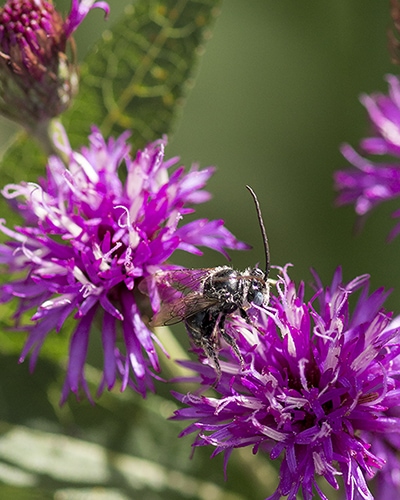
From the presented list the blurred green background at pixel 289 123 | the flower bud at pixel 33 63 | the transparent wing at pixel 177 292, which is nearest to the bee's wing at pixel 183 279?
the transparent wing at pixel 177 292

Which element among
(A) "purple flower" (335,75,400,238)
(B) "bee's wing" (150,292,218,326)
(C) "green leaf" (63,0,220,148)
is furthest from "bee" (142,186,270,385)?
(C) "green leaf" (63,0,220,148)

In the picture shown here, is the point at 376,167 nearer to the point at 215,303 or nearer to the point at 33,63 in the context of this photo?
the point at 215,303

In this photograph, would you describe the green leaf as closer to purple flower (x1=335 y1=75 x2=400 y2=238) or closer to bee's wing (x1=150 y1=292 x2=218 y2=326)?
purple flower (x1=335 y1=75 x2=400 y2=238)

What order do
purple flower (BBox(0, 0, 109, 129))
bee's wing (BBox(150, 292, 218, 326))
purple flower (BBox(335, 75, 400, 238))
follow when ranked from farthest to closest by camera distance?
purple flower (BBox(335, 75, 400, 238)) < purple flower (BBox(0, 0, 109, 129)) < bee's wing (BBox(150, 292, 218, 326))

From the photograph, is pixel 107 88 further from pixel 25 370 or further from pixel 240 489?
pixel 240 489

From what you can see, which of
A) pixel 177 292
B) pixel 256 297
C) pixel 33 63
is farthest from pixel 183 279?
pixel 33 63
